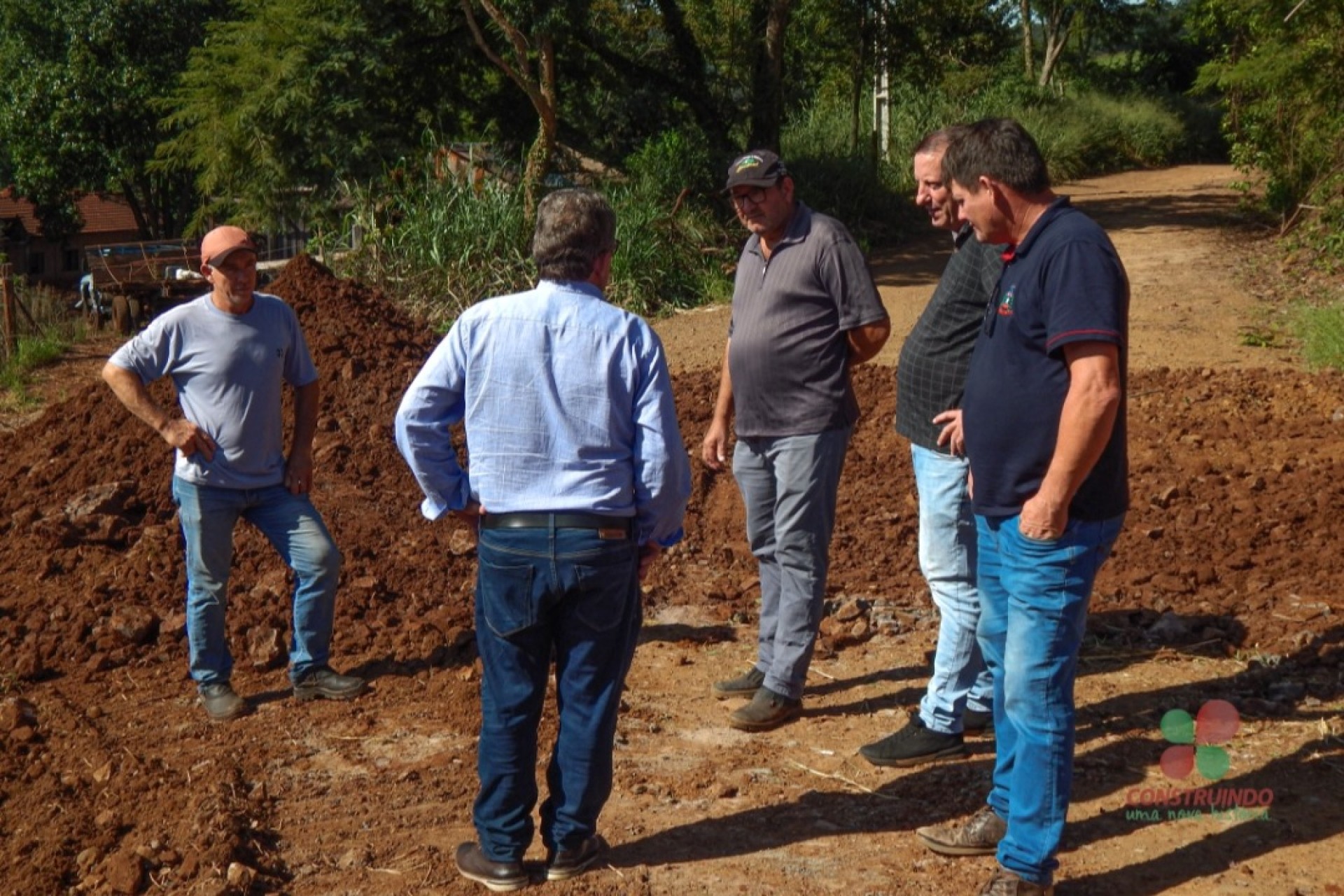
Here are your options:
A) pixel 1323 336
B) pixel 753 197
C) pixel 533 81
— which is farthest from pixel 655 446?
pixel 533 81

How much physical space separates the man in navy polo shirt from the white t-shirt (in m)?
2.80

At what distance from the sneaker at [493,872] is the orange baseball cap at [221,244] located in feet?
7.87

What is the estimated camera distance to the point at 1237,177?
2505 cm

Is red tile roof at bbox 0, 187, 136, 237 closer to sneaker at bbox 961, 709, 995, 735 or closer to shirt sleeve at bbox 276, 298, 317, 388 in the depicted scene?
shirt sleeve at bbox 276, 298, 317, 388

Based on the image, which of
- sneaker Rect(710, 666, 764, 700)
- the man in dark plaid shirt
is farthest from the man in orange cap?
the man in dark plaid shirt

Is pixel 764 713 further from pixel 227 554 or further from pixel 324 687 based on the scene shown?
pixel 227 554

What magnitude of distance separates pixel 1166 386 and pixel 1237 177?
17.9 m

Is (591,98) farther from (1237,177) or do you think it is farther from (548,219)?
(548,219)

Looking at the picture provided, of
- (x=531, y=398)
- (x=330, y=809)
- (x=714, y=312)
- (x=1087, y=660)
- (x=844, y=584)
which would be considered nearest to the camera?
(x=531, y=398)

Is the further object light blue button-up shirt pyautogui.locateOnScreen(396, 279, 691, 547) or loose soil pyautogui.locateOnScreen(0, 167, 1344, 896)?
loose soil pyautogui.locateOnScreen(0, 167, 1344, 896)

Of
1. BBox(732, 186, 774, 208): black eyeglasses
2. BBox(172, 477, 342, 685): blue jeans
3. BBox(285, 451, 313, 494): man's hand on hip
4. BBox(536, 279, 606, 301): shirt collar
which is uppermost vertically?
BBox(732, 186, 774, 208): black eyeglasses

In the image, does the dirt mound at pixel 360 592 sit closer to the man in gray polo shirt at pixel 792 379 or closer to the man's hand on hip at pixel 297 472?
the man's hand on hip at pixel 297 472

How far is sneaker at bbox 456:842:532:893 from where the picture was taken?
148 inches

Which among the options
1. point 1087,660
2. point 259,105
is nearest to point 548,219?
point 1087,660
